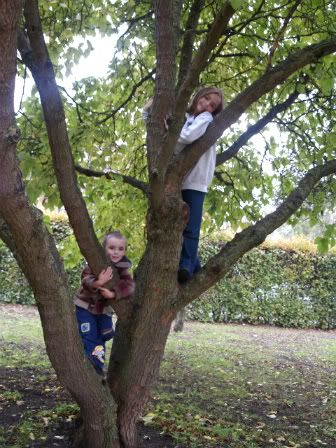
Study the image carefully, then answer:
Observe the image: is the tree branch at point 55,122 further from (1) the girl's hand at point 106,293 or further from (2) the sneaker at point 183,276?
(2) the sneaker at point 183,276

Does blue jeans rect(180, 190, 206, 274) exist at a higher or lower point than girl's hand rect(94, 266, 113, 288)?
higher

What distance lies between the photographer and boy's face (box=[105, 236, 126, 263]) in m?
3.79

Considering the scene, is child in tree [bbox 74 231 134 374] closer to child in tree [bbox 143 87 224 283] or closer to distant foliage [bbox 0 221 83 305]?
child in tree [bbox 143 87 224 283]

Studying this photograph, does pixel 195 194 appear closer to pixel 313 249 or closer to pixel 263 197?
pixel 263 197

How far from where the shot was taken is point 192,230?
3684 millimetres

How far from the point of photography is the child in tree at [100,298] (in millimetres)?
3453

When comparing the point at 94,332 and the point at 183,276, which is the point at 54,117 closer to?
the point at 183,276

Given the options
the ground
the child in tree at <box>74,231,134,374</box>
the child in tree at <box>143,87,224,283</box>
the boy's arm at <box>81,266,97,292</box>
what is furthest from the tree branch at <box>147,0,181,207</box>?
the ground

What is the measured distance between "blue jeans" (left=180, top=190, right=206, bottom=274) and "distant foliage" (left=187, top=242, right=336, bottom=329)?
392 inches

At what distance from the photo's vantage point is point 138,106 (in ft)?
21.6

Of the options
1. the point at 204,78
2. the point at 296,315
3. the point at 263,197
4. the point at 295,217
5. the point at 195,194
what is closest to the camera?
the point at 195,194

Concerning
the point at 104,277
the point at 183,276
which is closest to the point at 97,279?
the point at 104,277

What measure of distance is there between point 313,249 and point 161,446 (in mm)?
11695

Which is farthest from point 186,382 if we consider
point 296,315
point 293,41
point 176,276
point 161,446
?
point 296,315
